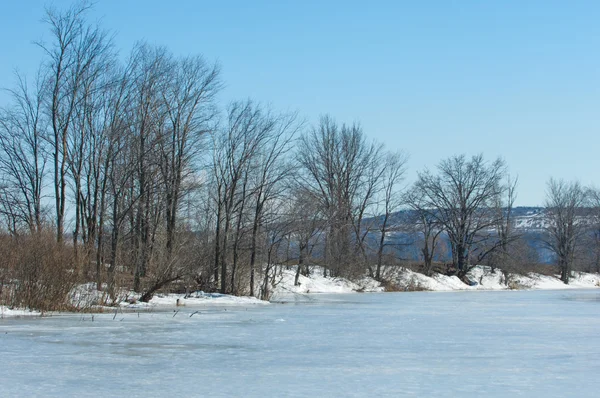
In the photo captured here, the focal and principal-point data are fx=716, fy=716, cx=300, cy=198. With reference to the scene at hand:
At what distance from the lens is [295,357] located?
1159 cm

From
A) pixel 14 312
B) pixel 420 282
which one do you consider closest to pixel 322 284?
pixel 420 282

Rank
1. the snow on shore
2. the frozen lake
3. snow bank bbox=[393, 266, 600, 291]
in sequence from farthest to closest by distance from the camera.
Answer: snow bank bbox=[393, 266, 600, 291]
the snow on shore
the frozen lake

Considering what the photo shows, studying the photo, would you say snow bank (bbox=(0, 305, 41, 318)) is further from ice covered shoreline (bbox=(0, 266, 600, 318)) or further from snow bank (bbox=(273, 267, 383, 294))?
snow bank (bbox=(273, 267, 383, 294))

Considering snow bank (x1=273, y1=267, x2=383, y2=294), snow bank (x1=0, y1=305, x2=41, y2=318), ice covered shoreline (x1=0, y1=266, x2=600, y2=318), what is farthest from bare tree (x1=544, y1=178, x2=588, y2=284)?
snow bank (x1=0, y1=305, x2=41, y2=318)

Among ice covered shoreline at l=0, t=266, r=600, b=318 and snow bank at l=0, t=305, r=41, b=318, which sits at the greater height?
ice covered shoreline at l=0, t=266, r=600, b=318

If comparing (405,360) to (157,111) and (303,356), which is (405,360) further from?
(157,111)

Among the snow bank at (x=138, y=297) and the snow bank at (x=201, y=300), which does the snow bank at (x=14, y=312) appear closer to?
the snow bank at (x=138, y=297)

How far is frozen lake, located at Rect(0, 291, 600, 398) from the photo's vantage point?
8.71m

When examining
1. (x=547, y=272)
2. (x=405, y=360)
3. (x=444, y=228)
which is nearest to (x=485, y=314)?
(x=405, y=360)

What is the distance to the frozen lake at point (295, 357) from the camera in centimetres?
871

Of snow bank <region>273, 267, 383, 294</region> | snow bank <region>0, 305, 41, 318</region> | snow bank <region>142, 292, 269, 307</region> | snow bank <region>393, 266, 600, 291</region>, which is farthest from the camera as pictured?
snow bank <region>393, 266, 600, 291</region>

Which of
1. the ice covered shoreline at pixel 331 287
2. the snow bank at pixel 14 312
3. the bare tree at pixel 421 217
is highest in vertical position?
the bare tree at pixel 421 217

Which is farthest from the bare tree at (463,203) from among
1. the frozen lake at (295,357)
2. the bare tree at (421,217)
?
the frozen lake at (295,357)

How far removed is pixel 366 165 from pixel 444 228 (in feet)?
31.9
